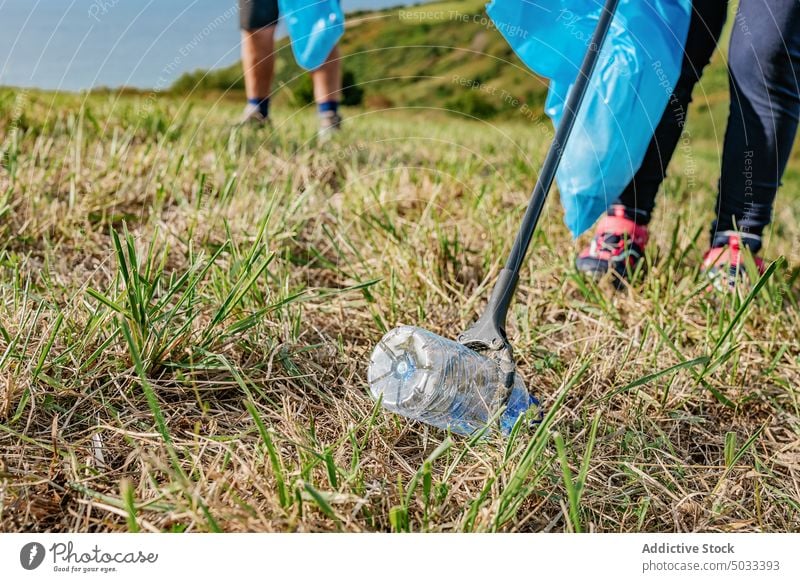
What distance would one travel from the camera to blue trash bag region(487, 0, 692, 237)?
1.38 metres

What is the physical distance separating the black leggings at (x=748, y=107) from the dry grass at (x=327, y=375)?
0.19 m

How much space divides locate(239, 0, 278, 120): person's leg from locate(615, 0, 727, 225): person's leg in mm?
1329

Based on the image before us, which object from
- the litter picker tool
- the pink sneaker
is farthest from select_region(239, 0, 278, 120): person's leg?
the litter picker tool

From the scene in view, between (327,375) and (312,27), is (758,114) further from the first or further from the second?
(312,27)

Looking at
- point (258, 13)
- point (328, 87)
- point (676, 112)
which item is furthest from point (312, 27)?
point (676, 112)

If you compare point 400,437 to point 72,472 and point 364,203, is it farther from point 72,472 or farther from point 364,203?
point 364,203

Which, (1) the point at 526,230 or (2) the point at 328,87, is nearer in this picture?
(1) the point at 526,230

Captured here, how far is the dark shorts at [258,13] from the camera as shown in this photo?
229 cm

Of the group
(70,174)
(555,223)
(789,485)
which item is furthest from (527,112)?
(70,174)

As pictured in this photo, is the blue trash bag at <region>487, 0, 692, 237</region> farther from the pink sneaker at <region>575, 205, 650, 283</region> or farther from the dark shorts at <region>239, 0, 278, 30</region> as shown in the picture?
the dark shorts at <region>239, 0, 278, 30</region>

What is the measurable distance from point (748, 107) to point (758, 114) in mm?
27

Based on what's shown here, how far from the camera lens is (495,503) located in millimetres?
792

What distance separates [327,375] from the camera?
3.64 feet

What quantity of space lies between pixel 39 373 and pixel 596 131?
1122 mm
